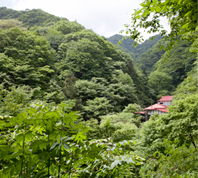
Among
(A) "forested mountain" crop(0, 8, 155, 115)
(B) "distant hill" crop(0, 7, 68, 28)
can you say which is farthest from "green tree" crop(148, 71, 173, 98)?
(B) "distant hill" crop(0, 7, 68, 28)

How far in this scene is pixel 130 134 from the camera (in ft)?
27.1

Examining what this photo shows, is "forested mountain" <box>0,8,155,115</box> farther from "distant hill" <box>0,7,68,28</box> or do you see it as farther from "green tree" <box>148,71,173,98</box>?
"green tree" <box>148,71,173,98</box>

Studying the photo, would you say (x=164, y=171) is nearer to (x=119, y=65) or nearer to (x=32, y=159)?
(x=32, y=159)

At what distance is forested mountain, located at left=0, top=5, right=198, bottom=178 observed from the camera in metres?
0.61

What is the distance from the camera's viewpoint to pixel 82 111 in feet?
46.2

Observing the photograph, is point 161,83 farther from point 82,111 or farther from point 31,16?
point 31,16

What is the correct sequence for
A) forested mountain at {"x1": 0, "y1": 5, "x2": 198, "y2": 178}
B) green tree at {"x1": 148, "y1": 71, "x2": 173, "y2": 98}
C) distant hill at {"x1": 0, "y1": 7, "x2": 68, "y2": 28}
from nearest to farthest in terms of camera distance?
forested mountain at {"x1": 0, "y1": 5, "x2": 198, "y2": 178}
green tree at {"x1": 148, "y1": 71, "x2": 173, "y2": 98}
distant hill at {"x1": 0, "y1": 7, "x2": 68, "y2": 28}

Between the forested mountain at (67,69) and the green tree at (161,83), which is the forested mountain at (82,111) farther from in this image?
the green tree at (161,83)

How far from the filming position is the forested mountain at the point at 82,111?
0.61 meters

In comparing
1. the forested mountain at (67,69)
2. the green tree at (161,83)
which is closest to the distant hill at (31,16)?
the forested mountain at (67,69)

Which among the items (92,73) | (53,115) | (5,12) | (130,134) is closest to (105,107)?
(130,134)

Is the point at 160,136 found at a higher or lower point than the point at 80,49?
lower

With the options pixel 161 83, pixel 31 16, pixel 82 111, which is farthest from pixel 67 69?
pixel 31 16

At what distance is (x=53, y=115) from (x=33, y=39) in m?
19.9
